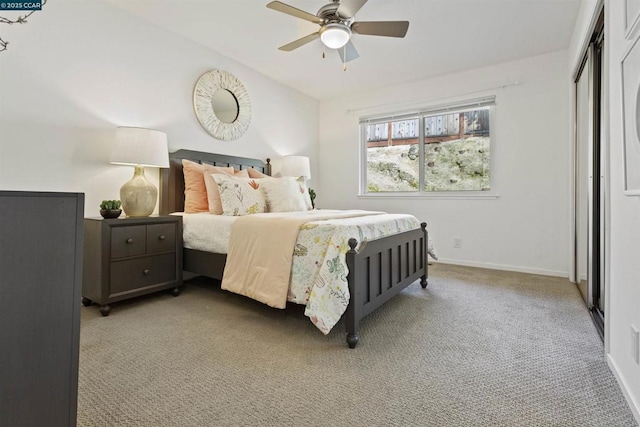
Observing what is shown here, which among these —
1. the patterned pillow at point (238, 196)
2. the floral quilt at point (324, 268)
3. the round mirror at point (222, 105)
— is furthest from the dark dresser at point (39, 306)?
the round mirror at point (222, 105)

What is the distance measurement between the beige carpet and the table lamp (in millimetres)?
807

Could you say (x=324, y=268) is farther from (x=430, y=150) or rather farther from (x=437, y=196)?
(x=430, y=150)

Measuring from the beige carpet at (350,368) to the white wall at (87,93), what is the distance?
1.10 metres

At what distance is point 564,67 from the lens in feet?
10.7

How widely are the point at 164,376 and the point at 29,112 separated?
2109 mm

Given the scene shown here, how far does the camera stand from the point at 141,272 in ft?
8.03

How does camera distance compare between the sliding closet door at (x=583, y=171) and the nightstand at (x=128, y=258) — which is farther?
the sliding closet door at (x=583, y=171)

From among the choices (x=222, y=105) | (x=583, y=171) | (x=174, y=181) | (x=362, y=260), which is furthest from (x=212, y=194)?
(x=583, y=171)

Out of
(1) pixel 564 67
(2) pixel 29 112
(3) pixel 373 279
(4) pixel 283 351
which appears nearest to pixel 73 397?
(4) pixel 283 351

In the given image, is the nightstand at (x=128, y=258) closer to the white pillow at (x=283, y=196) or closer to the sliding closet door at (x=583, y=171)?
the white pillow at (x=283, y=196)

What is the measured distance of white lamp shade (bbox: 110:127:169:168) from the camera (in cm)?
244

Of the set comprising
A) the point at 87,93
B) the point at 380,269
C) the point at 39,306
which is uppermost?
the point at 87,93

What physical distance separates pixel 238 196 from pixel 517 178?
10.1 ft

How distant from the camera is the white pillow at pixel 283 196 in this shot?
3035 mm
